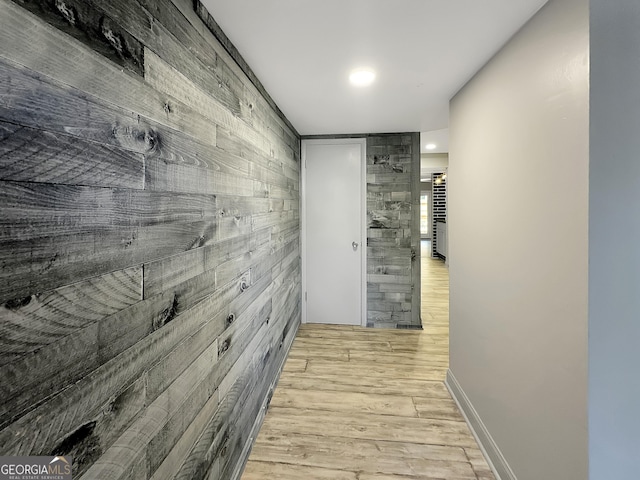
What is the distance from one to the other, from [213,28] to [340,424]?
2.33 meters

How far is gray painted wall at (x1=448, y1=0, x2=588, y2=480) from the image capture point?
43.4 inches

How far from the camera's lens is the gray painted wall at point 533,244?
110 cm

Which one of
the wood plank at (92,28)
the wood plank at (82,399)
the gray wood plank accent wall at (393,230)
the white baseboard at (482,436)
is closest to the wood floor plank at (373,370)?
the white baseboard at (482,436)

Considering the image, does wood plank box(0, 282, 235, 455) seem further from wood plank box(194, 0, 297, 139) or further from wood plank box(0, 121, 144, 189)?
wood plank box(194, 0, 297, 139)

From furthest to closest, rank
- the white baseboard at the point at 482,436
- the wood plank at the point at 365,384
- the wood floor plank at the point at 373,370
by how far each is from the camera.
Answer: the wood floor plank at the point at 373,370, the wood plank at the point at 365,384, the white baseboard at the point at 482,436

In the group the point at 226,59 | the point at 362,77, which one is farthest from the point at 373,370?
the point at 226,59

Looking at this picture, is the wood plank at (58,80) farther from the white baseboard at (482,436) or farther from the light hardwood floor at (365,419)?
the white baseboard at (482,436)

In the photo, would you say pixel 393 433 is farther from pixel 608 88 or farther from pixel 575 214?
pixel 608 88

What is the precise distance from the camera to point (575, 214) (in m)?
1.10

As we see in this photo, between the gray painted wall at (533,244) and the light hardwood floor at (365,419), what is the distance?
31cm

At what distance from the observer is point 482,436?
1.83 metres

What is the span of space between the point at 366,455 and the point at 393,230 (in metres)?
2.39

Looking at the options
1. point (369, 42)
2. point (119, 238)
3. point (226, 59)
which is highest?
point (369, 42)

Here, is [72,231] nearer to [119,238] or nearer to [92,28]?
[119,238]
